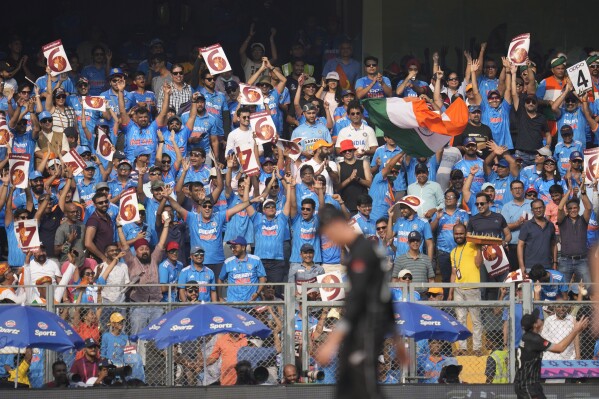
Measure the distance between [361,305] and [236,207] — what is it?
11.0m

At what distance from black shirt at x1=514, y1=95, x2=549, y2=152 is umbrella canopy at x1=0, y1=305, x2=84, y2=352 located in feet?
31.7

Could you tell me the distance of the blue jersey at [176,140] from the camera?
71.3 ft

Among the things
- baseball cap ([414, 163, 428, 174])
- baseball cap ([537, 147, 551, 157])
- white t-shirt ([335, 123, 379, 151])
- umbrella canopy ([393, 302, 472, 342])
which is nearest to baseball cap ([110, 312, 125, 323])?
umbrella canopy ([393, 302, 472, 342])

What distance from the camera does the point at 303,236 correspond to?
20109mm

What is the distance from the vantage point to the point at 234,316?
16781 millimetres

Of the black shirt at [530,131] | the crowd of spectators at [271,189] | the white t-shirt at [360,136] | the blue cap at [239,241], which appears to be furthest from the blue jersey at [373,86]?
the blue cap at [239,241]

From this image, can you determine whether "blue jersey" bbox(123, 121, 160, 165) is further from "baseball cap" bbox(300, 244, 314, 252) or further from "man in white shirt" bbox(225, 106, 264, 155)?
"baseball cap" bbox(300, 244, 314, 252)

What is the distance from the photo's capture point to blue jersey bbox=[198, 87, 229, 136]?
2275 cm

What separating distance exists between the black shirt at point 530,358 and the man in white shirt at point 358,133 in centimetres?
823

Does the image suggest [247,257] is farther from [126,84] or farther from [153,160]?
[126,84]

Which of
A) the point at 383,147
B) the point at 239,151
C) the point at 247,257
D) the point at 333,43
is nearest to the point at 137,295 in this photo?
the point at 247,257

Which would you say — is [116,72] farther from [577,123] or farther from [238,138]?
[577,123]

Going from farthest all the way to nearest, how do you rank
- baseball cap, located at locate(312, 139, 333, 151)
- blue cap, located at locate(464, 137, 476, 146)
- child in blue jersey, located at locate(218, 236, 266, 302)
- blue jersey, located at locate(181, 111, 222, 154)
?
blue jersey, located at locate(181, 111, 222, 154) < blue cap, located at locate(464, 137, 476, 146) < baseball cap, located at locate(312, 139, 333, 151) < child in blue jersey, located at locate(218, 236, 266, 302)

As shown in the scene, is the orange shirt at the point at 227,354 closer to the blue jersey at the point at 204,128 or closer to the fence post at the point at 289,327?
the fence post at the point at 289,327
